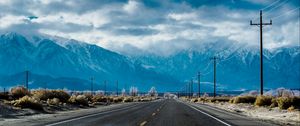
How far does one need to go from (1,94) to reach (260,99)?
24.0 meters

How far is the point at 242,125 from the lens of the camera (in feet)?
86.6

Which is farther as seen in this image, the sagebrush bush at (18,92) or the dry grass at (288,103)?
the sagebrush bush at (18,92)

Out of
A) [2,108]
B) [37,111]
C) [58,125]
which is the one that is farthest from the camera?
[37,111]

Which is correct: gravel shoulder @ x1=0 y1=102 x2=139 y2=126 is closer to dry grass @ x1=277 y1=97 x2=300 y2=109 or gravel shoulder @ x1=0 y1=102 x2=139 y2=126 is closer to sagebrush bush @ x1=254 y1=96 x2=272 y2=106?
dry grass @ x1=277 y1=97 x2=300 y2=109

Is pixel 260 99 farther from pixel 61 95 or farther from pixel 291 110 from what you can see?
pixel 61 95

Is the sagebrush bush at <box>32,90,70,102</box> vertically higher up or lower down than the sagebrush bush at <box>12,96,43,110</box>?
higher up

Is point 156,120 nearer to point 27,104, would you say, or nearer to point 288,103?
point 27,104

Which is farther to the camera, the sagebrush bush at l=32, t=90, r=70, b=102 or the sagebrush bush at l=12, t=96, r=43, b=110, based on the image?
the sagebrush bush at l=32, t=90, r=70, b=102

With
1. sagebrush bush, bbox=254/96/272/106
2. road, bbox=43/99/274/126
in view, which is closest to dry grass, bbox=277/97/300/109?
sagebrush bush, bbox=254/96/272/106

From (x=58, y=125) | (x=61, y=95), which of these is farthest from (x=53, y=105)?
(x=58, y=125)

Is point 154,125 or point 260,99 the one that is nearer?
point 154,125

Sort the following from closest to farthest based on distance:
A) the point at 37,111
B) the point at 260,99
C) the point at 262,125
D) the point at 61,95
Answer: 1. the point at 262,125
2. the point at 37,111
3. the point at 260,99
4. the point at 61,95

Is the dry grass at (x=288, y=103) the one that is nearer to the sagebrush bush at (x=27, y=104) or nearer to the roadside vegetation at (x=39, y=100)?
the roadside vegetation at (x=39, y=100)

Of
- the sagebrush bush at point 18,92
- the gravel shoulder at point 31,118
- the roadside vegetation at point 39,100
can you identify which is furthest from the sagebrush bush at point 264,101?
the sagebrush bush at point 18,92
